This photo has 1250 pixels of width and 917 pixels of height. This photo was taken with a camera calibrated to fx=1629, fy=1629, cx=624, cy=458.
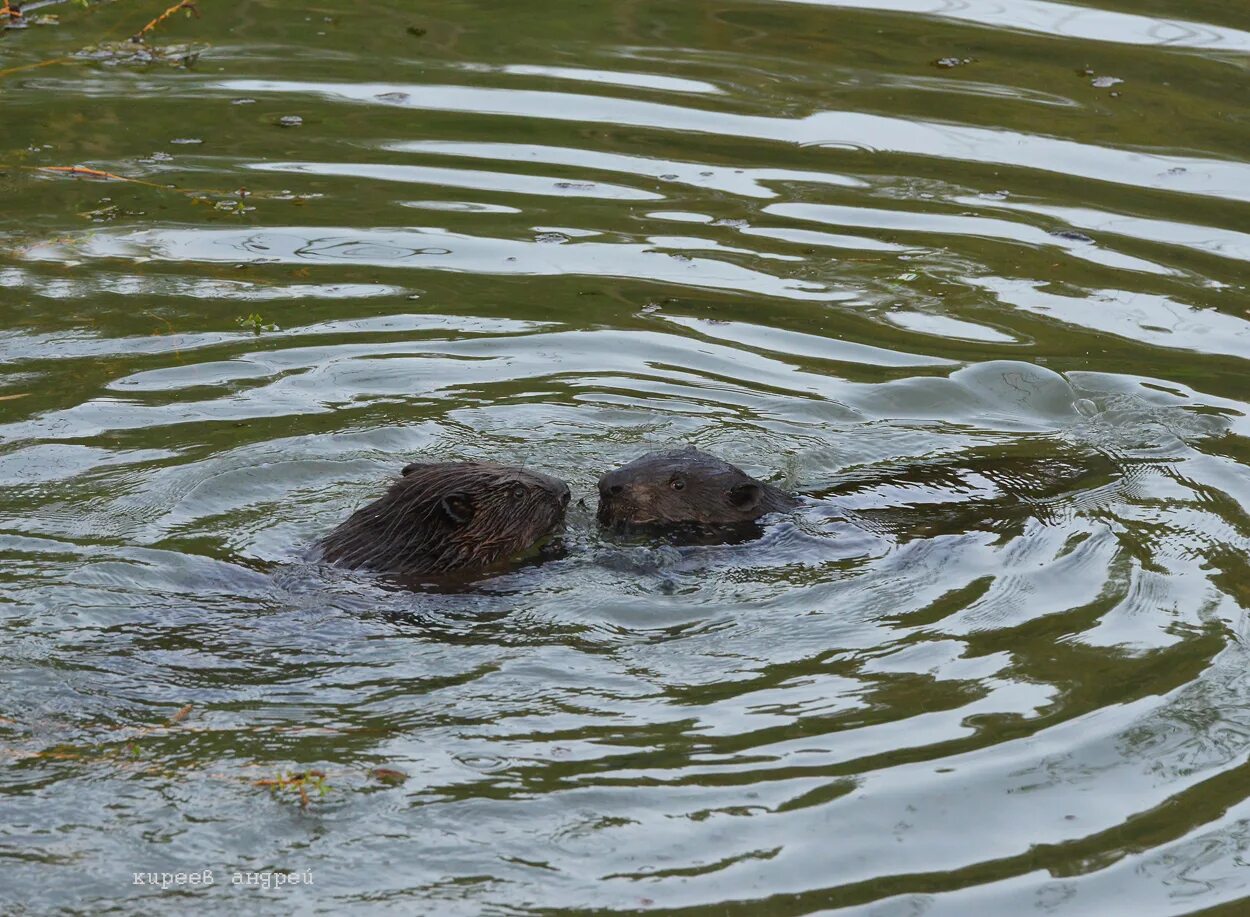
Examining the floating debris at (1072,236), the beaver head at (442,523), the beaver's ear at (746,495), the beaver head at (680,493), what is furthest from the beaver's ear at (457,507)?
the floating debris at (1072,236)

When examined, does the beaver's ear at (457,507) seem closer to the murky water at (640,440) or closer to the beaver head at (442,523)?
the beaver head at (442,523)

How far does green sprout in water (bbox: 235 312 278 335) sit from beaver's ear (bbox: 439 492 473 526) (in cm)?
284

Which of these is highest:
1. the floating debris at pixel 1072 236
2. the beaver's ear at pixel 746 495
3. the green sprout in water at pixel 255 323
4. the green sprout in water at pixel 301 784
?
the floating debris at pixel 1072 236

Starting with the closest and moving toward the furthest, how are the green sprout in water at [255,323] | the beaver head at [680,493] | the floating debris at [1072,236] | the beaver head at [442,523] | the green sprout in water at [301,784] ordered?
the green sprout in water at [301,784] → the beaver head at [442,523] → the beaver head at [680,493] → the green sprout in water at [255,323] → the floating debris at [1072,236]

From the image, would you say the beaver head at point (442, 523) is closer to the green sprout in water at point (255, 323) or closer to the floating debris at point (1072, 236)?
the green sprout in water at point (255, 323)

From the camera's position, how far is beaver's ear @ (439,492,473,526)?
691 centimetres

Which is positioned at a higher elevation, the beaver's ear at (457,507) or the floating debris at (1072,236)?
the floating debris at (1072,236)

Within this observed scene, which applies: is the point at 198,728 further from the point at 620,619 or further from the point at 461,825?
the point at 620,619

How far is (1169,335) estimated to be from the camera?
965 centimetres

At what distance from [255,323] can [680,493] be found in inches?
121

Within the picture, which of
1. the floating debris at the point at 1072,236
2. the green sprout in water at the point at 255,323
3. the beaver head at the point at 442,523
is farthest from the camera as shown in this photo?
the floating debris at the point at 1072,236

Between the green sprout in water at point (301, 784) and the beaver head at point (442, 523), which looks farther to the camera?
the beaver head at point (442, 523)

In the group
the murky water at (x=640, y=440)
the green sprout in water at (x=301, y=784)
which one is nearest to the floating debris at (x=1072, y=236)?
the murky water at (x=640, y=440)

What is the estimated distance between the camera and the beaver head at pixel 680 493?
7555mm
